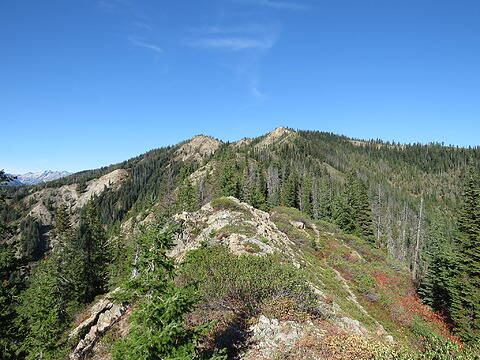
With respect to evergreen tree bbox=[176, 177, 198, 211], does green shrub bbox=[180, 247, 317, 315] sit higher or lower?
lower

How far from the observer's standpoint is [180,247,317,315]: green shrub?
629 inches

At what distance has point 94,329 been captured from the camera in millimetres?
20406

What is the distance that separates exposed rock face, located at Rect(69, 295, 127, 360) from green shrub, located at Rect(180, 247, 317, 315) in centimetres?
642

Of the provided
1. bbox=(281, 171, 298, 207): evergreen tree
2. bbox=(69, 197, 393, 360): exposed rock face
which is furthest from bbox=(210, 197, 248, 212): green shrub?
bbox=(281, 171, 298, 207): evergreen tree

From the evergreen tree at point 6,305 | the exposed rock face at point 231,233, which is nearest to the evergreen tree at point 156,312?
the evergreen tree at point 6,305

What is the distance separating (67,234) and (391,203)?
6799 inches

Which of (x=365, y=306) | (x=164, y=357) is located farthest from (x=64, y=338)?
(x=365, y=306)

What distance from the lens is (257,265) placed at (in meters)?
19.7

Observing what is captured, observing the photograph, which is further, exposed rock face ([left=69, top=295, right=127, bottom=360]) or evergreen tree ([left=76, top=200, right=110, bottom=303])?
evergreen tree ([left=76, top=200, right=110, bottom=303])

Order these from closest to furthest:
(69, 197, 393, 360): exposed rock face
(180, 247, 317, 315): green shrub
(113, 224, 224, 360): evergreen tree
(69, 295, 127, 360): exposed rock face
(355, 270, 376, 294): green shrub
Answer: (113, 224, 224, 360): evergreen tree < (69, 197, 393, 360): exposed rock face < (180, 247, 317, 315): green shrub < (69, 295, 127, 360): exposed rock face < (355, 270, 376, 294): green shrub

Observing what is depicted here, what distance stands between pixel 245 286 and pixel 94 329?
12.2 metres

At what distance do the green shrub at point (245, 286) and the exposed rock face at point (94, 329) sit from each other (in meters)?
6.42

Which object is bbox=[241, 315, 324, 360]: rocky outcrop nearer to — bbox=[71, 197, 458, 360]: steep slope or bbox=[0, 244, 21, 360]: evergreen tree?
bbox=[71, 197, 458, 360]: steep slope

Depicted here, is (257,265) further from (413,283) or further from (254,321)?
(413,283)
